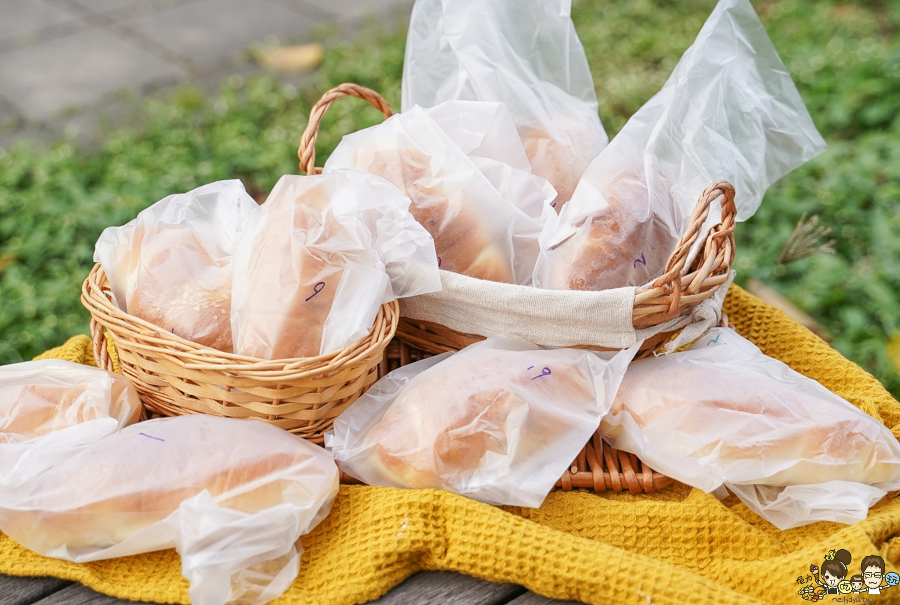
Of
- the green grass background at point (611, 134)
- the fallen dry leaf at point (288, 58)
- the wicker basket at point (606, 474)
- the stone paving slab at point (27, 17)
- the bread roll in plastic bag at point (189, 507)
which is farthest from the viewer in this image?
the stone paving slab at point (27, 17)

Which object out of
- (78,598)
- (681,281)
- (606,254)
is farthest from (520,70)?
(78,598)

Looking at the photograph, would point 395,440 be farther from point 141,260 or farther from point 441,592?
point 141,260

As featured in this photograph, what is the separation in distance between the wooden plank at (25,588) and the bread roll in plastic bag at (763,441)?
82cm

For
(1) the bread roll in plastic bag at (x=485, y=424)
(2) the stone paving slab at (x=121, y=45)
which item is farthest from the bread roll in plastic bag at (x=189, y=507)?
(2) the stone paving slab at (x=121, y=45)

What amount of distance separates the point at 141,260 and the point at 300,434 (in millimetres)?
375

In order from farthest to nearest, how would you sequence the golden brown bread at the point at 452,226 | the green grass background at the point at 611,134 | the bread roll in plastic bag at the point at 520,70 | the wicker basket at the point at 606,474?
1. the green grass background at the point at 611,134
2. the bread roll in plastic bag at the point at 520,70
3. the golden brown bread at the point at 452,226
4. the wicker basket at the point at 606,474

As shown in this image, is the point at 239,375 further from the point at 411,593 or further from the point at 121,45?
the point at 121,45

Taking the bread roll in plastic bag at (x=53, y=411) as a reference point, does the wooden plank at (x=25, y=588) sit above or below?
below

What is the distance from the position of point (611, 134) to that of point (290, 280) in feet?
6.33

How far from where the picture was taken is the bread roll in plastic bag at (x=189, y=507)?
0.93 m

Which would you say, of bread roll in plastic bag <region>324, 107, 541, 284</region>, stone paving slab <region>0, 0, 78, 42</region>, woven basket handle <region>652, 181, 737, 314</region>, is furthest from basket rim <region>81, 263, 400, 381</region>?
stone paving slab <region>0, 0, 78, 42</region>

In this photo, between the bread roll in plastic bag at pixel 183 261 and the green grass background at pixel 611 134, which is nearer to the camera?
the bread roll in plastic bag at pixel 183 261

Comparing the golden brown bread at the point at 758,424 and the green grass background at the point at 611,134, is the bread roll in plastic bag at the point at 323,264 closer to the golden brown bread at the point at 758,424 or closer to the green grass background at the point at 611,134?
the golden brown bread at the point at 758,424

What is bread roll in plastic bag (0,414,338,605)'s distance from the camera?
0.93m
